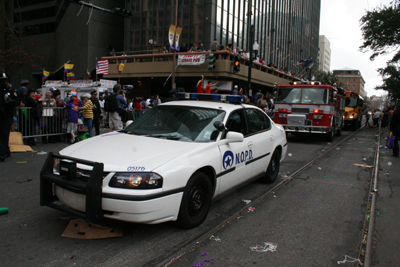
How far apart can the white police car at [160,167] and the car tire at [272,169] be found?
2.94 ft

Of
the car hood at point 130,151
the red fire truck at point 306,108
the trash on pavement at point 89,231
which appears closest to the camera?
the car hood at point 130,151

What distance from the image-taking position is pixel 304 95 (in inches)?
526

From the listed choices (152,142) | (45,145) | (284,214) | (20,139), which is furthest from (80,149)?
(45,145)

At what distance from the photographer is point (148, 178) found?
130 inches

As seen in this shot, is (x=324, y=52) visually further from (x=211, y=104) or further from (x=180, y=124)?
(x=180, y=124)

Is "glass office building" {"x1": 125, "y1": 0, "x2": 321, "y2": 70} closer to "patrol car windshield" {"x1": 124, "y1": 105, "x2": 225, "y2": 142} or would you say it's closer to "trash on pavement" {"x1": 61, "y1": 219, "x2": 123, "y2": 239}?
"patrol car windshield" {"x1": 124, "y1": 105, "x2": 225, "y2": 142}

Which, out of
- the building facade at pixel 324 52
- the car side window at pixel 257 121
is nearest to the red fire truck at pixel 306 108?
the car side window at pixel 257 121

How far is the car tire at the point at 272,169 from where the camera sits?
617cm

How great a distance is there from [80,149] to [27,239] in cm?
116

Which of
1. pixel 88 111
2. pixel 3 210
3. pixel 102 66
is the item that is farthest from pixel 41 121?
pixel 102 66

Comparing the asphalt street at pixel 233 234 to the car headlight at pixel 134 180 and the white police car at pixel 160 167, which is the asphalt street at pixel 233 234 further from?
the car headlight at pixel 134 180

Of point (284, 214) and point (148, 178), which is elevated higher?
point (148, 178)

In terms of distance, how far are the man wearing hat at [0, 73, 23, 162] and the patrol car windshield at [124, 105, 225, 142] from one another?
3834mm

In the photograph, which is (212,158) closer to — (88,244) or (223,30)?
(88,244)
